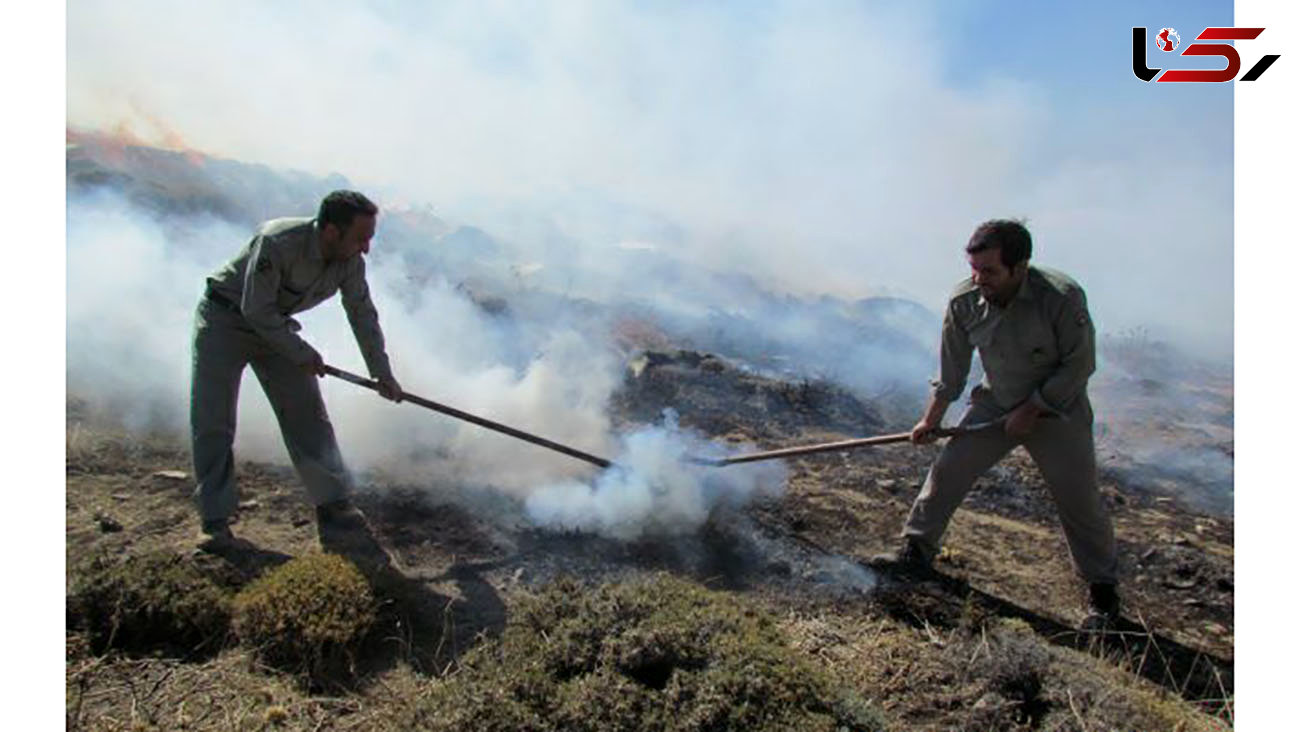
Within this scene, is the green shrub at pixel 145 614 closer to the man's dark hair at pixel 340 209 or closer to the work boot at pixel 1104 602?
the man's dark hair at pixel 340 209

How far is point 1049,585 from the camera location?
4660mm

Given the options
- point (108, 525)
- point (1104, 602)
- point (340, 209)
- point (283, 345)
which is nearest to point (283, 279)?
point (283, 345)

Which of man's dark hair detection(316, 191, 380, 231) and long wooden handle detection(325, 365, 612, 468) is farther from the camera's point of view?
long wooden handle detection(325, 365, 612, 468)

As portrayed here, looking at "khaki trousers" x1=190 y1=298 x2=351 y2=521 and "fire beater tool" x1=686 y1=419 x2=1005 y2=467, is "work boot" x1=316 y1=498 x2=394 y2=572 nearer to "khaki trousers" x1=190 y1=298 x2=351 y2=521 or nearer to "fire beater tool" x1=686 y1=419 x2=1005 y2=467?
"khaki trousers" x1=190 y1=298 x2=351 y2=521

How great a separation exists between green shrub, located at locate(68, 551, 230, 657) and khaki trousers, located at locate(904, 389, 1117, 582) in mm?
4070

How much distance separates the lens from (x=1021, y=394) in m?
4.35

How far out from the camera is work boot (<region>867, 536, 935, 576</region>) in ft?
15.2

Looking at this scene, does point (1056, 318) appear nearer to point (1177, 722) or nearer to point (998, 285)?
point (998, 285)

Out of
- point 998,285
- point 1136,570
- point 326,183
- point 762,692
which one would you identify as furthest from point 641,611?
point 326,183

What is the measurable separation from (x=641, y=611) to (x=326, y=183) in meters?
16.8

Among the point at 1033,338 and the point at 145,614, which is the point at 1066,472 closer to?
the point at 1033,338

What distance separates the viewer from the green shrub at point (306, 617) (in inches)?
127

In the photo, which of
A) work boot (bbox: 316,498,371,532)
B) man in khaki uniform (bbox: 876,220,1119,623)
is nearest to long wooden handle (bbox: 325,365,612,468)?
work boot (bbox: 316,498,371,532)

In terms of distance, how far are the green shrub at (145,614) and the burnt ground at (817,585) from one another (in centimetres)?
9
